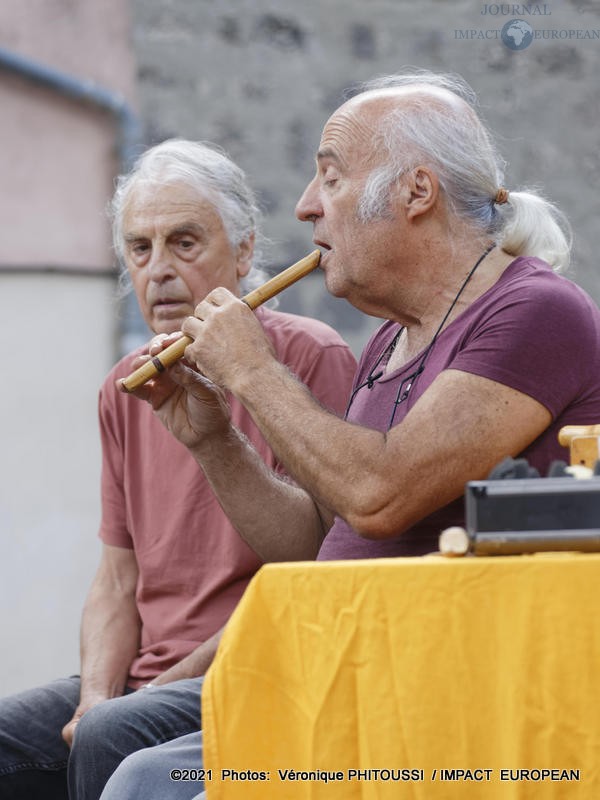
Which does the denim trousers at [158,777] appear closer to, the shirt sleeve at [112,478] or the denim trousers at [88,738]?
the denim trousers at [88,738]

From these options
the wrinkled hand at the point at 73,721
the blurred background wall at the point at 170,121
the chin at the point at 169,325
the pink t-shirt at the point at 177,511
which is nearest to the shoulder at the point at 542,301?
the pink t-shirt at the point at 177,511

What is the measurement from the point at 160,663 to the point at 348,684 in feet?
3.99

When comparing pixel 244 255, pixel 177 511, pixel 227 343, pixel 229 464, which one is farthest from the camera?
pixel 244 255

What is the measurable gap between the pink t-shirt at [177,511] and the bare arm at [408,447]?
0.65 meters

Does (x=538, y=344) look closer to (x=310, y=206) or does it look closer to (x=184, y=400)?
(x=310, y=206)

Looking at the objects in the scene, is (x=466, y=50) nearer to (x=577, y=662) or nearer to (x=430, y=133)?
(x=430, y=133)

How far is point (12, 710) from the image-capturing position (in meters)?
2.90

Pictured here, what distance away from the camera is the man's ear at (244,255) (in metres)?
3.25

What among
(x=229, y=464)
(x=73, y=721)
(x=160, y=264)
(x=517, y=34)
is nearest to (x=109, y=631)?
(x=73, y=721)

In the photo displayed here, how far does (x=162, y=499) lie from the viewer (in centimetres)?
302

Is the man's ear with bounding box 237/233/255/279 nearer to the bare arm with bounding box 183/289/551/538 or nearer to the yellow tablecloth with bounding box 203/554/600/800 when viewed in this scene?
the bare arm with bounding box 183/289/551/538

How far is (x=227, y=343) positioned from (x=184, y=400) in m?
0.43

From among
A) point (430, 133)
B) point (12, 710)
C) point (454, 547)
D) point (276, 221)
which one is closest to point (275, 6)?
point (276, 221)

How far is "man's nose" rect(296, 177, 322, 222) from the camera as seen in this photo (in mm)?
2594
